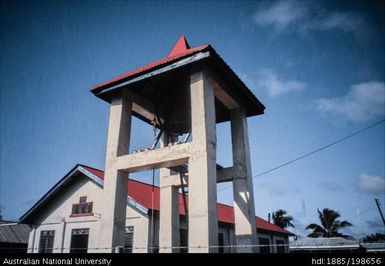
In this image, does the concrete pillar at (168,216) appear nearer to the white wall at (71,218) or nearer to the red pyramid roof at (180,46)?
the white wall at (71,218)

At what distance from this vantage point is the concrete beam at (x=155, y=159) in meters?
9.39

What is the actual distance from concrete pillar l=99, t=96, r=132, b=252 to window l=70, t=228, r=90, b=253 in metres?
10.2

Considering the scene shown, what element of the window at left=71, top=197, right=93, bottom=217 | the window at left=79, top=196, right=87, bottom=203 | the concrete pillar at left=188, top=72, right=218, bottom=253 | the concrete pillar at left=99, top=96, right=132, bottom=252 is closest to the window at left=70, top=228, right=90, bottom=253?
the window at left=71, top=197, right=93, bottom=217

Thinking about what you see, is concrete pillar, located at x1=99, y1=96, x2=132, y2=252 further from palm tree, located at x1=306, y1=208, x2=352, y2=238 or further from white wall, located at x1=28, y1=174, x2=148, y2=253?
palm tree, located at x1=306, y1=208, x2=352, y2=238

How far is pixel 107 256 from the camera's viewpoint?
19.5ft

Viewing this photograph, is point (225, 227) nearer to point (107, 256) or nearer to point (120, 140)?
point (120, 140)

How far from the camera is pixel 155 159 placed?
995cm

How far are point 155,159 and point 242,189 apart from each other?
3.88 meters

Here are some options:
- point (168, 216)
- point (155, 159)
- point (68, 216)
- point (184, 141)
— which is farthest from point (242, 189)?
point (68, 216)

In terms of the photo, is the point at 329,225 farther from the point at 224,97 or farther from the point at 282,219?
the point at 224,97

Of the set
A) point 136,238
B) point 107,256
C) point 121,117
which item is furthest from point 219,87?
point 136,238

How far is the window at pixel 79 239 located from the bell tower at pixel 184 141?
8.57m

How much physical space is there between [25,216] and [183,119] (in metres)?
16.0

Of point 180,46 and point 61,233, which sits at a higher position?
point 180,46
